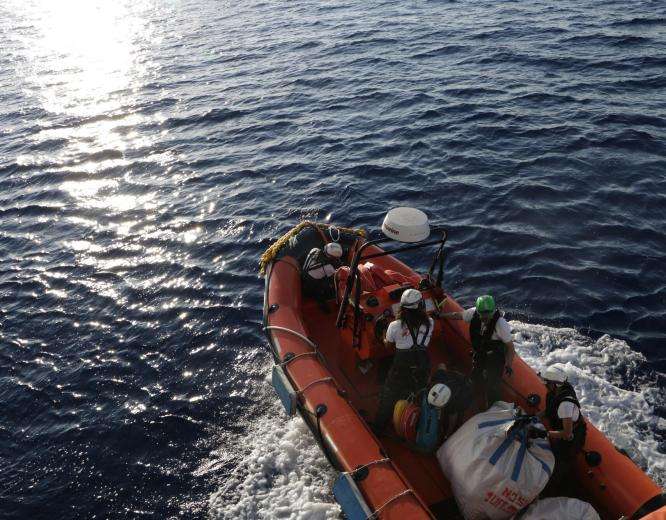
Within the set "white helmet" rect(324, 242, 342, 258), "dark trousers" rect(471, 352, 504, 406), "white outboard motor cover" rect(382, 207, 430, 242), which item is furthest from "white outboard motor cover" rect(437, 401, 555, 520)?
"white helmet" rect(324, 242, 342, 258)

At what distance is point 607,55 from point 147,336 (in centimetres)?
1694

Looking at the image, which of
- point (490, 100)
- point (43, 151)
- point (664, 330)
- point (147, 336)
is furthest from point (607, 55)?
point (43, 151)

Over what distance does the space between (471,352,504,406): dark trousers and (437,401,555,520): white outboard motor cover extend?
3.09 feet

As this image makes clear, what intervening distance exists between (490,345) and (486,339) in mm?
83

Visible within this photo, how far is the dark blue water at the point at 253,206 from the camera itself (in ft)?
26.9

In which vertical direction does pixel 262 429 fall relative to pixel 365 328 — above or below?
below

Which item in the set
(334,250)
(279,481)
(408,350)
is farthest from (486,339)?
(279,481)

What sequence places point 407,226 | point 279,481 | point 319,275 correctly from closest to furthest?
point 407,226 → point 279,481 → point 319,275

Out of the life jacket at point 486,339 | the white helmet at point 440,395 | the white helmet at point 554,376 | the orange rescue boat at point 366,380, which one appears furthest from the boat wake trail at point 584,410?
the life jacket at point 486,339

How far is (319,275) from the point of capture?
8969mm

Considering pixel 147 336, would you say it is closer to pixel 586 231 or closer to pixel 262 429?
pixel 262 429

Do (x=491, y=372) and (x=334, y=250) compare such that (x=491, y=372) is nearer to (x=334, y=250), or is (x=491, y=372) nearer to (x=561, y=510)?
(x=561, y=510)

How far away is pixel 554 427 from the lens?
593cm

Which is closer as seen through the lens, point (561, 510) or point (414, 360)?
point (561, 510)
